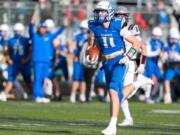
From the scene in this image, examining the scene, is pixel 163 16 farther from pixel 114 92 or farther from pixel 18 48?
pixel 114 92

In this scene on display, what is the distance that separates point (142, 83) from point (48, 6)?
11.9 meters

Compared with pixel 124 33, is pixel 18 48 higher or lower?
lower

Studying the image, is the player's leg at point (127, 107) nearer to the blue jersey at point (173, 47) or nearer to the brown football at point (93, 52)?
the brown football at point (93, 52)

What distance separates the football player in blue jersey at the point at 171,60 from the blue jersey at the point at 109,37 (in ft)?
29.9

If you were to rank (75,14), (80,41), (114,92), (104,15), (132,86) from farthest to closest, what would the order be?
(75,14), (80,41), (132,86), (104,15), (114,92)

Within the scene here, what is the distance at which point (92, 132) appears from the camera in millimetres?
11117

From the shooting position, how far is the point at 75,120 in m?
13.5

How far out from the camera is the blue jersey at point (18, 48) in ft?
66.7

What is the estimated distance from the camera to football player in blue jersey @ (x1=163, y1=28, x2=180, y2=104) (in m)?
20.4

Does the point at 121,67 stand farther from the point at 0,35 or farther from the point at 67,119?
the point at 0,35

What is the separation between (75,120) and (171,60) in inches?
303

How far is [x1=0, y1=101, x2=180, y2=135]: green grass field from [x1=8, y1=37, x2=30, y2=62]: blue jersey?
2.92 meters

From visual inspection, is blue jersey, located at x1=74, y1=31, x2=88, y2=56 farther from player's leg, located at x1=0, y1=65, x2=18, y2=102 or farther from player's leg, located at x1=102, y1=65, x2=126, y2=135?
player's leg, located at x1=102, y1=65, x2=126, y2=135

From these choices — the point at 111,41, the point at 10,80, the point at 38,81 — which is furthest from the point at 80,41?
the point at 111,41
